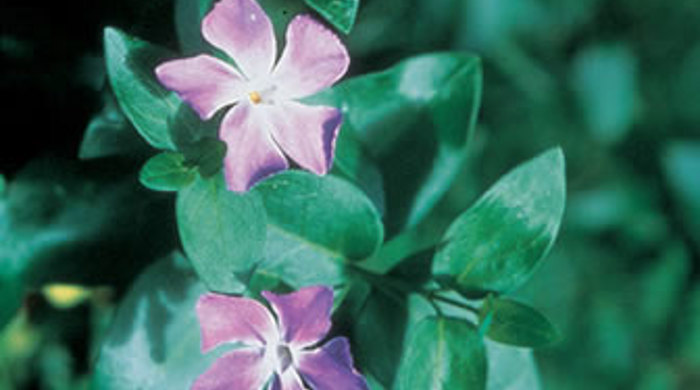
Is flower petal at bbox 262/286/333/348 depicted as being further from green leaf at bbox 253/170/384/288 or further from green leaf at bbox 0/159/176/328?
green leaf at bbox 0/159/176/328

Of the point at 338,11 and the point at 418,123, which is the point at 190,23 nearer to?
the point at 338,11

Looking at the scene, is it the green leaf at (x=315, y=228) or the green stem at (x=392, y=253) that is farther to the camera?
the green stem at (x=392, y=253)

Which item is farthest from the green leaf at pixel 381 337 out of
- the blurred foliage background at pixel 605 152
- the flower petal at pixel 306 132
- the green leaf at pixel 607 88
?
the green leaf at pixel 607 88

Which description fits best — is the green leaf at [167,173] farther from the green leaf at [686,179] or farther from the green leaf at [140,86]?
the green leaf at [686,179]

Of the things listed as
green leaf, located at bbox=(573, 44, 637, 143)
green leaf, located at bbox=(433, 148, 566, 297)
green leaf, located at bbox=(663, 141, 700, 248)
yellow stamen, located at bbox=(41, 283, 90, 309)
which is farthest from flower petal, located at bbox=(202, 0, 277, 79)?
green leaf, located at bbox=(663, 141, 700, 248)

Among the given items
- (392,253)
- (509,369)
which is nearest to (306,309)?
(509,369)

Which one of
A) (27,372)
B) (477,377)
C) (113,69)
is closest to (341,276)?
(477,377)

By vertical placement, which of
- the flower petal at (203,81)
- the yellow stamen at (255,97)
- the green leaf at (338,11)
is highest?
the green leaf at (338,11)
